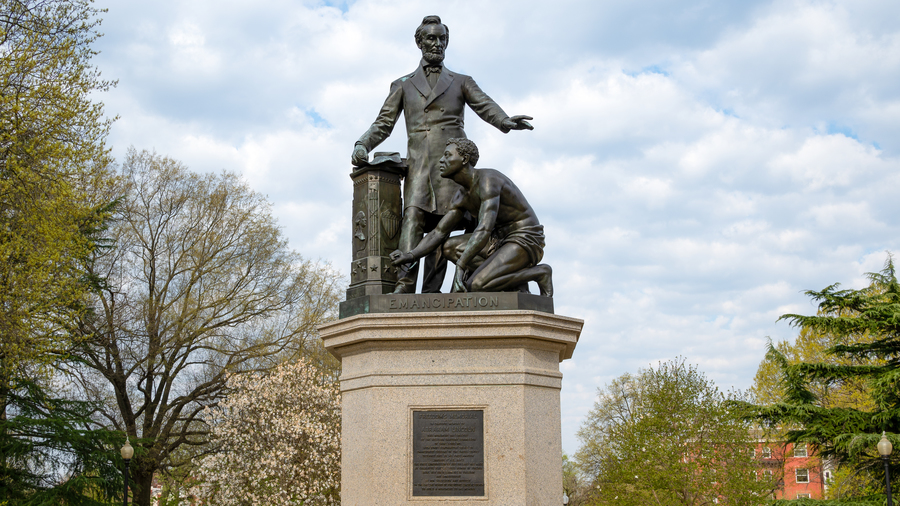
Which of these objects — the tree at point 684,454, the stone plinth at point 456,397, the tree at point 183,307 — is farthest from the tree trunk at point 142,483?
the stone plinth at point 456,397

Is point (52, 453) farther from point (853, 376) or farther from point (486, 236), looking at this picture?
point (853, 376)

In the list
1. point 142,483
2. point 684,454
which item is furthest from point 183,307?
point 684,454

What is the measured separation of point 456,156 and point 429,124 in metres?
Answer: 1.00

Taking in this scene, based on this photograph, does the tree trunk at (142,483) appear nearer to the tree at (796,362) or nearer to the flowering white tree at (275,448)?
the flowering white tree at (275,448)

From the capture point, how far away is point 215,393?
2898 centimetres

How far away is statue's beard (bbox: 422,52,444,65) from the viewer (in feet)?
31.6

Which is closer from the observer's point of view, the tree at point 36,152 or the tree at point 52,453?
the tree at point 36,152

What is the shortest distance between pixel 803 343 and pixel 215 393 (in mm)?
23811

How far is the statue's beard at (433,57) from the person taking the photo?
31.6ft

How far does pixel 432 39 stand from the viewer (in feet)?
31.6

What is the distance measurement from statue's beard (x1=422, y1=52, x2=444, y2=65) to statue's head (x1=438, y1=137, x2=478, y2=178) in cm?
141

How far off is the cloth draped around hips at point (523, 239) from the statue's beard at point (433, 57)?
2.22 m

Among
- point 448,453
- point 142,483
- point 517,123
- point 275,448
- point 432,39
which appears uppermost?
point 432,39

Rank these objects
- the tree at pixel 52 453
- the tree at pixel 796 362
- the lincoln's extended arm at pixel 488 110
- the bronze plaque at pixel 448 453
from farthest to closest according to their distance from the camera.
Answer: the tree at pixel 796 362 → the tree at pixel 52 453 → the lincoln's extended arm at pixel 488 110 → the bronze plaque at pixel 448 453
